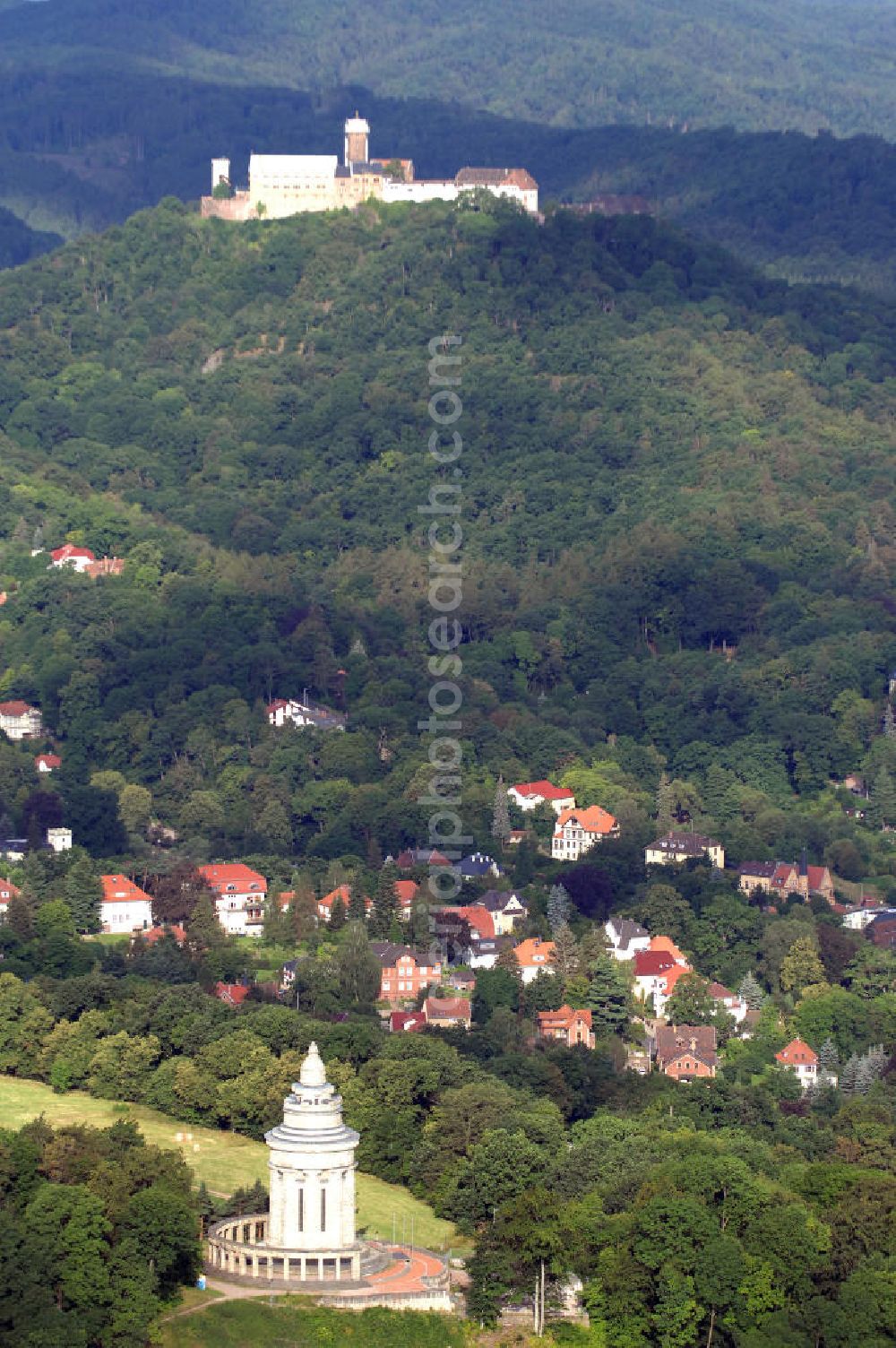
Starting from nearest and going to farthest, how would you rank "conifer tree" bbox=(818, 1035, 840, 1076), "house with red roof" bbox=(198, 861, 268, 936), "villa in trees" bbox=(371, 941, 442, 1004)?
"conifer tree" bbox=(818, 1035, 840, 1076), "villa in trees" bbox=(371, 941, 442, 1004), "house with red roof" bbox=(198, 861, 268, 936)

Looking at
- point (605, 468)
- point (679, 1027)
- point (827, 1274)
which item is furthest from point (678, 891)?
point (605, 468)

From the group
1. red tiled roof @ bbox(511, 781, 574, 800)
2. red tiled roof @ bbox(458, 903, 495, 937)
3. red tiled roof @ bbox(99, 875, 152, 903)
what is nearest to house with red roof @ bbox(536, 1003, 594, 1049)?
red tiled roof @ bbox(458, 903, 495, 937)

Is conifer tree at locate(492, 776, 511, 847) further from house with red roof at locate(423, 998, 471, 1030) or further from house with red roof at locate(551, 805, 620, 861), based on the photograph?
house with red roof at locate(423, 998, 471, 1030)

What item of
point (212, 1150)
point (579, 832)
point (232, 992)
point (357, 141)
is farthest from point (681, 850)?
point (357, 141)

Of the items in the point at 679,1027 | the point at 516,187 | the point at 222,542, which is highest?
the point at 516,187

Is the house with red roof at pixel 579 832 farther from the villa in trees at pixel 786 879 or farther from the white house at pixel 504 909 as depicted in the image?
the white house at pixel 504 909

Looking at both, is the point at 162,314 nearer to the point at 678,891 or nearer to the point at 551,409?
the point at 551,409
